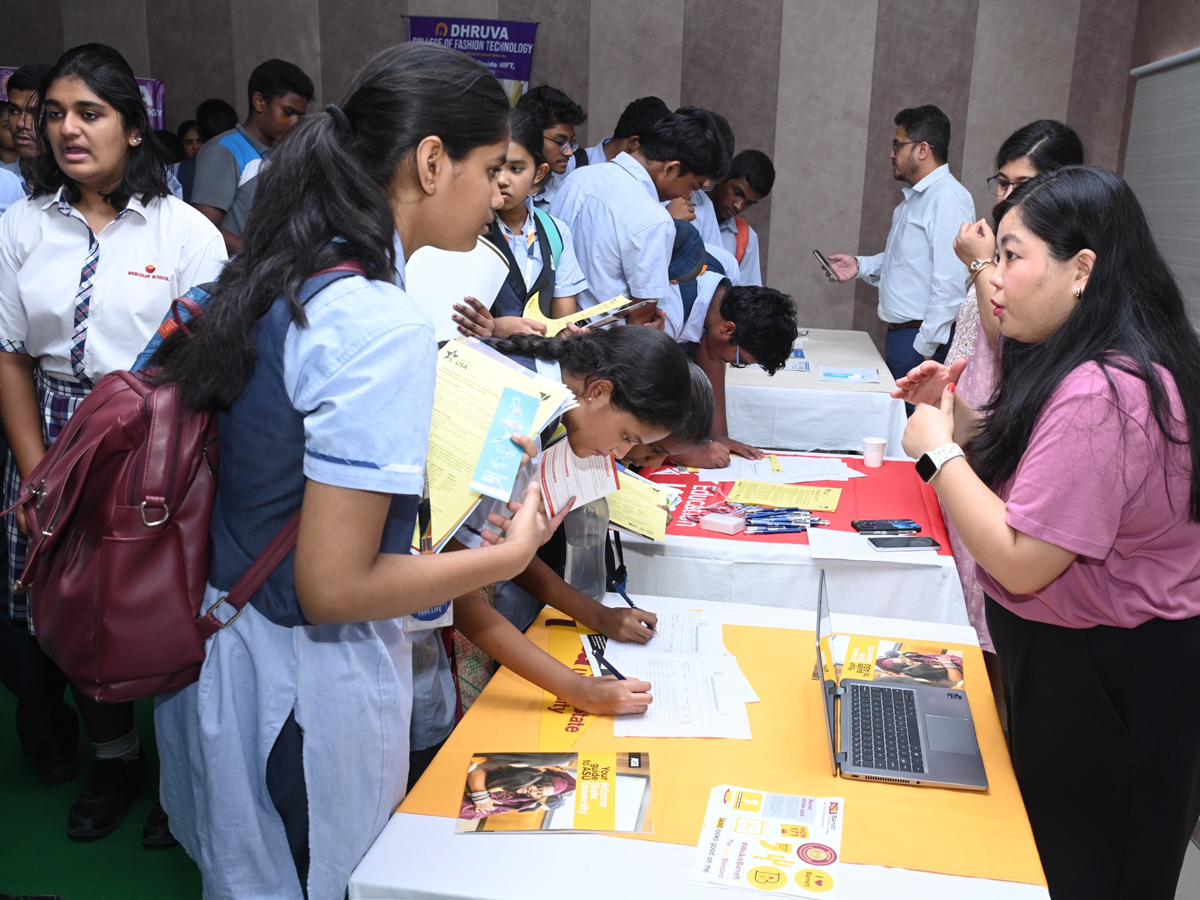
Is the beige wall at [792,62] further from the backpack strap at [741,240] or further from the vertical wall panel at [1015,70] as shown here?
the backpack strap at [741,240]

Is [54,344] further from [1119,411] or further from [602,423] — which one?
[1119,411]

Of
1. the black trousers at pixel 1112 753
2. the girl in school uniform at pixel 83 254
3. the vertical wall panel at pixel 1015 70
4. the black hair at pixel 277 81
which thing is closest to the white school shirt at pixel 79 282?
the girl in school uniform at pixel 83 254

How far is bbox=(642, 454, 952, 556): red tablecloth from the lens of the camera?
83.7 inches

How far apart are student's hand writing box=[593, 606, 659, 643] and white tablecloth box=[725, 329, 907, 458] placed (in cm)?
203

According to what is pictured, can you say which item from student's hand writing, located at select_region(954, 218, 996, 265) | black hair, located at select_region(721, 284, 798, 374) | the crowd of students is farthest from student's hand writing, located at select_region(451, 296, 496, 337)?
student's hand writing, located at select_region(954, 218, 996, 265)

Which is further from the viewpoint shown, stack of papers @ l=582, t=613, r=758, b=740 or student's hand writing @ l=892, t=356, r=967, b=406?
student's hand writing @ l=892, t=356, r=967, b=406

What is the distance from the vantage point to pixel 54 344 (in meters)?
1.80

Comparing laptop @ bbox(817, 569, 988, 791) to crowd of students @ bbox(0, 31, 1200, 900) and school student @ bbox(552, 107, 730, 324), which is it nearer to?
crowd of students @ bbox(0, 31, 1200, 900)

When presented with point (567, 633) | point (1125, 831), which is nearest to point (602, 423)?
point (567, 633)

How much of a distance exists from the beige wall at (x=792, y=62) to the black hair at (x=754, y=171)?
3.84 feet

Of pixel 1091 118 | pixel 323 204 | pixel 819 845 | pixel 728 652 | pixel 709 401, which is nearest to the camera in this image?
pixel 323 204

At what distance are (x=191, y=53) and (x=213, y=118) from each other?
0.89 m

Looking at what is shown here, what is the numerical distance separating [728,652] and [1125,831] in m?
0.60

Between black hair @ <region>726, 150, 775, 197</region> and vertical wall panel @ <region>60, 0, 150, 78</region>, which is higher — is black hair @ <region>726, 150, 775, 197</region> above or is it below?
below
